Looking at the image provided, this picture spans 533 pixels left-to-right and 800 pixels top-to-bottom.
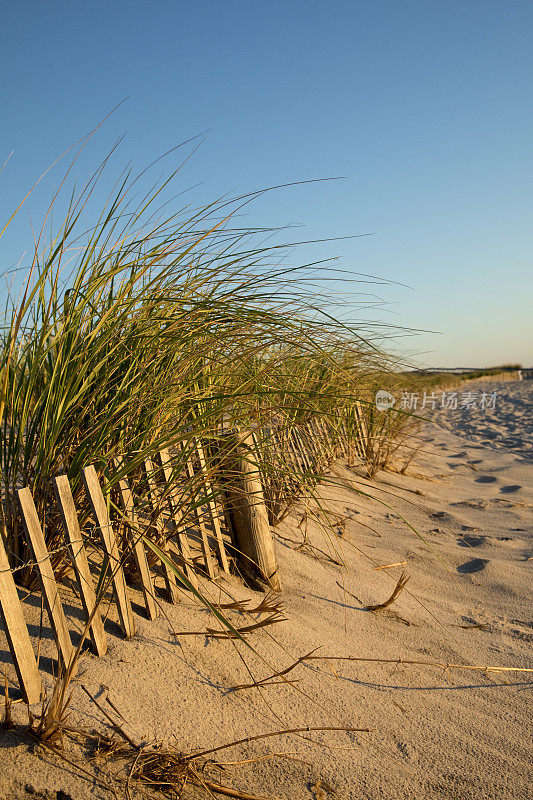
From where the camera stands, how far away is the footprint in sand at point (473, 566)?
2885 mm

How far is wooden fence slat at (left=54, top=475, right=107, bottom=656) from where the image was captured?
1374mm

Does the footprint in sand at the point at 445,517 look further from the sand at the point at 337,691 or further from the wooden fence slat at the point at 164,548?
the wooden fence slat at the point at 164,548

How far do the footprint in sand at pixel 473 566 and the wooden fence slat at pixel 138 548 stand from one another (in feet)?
6.05

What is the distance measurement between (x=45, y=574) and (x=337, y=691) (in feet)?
3.11

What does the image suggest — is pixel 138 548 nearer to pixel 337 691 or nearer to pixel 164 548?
pixel 164 548

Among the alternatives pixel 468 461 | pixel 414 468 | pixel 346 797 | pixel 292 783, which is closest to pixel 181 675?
pixel 292 783

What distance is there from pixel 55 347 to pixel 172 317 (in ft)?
1.27

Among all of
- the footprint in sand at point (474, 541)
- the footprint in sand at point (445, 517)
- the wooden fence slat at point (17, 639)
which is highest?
the wooden fence slat at point (17, 639)

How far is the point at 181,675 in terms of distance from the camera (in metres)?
1.52

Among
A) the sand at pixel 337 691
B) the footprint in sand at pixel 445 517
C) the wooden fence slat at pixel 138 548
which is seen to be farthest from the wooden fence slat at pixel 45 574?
the footprint in sand at pixel 445 517

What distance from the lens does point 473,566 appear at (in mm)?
2941

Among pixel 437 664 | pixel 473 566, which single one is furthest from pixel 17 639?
pixel 473 566

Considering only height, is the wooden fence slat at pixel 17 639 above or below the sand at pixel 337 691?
above

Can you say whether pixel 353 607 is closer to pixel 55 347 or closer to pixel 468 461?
pixel 55 347
